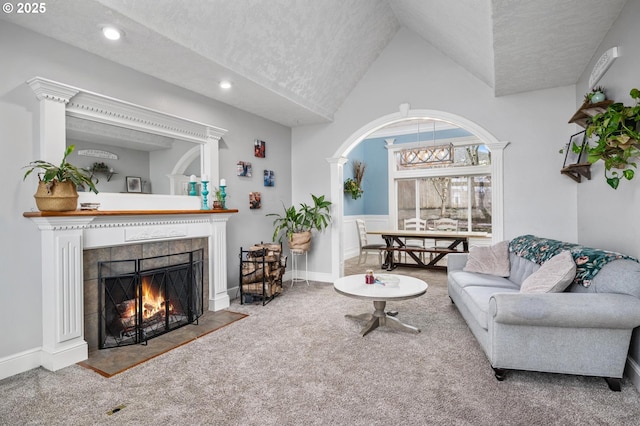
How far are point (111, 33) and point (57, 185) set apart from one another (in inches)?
48.3

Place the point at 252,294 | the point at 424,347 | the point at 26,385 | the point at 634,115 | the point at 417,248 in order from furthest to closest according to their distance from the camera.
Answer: the point at 417,248 < the point at 252,294 < the point at 424,347 < the point at 26,385 < the point at 634,115

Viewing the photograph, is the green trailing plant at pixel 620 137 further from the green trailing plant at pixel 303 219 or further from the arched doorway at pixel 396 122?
the green trailing plant at pixel 303 219

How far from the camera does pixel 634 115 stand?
2.03 meters

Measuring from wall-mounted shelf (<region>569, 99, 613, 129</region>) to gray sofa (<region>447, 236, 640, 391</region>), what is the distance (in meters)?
1.25

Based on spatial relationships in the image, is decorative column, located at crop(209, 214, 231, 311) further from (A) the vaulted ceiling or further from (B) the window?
(B) the window

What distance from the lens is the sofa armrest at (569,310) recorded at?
191 centimetres

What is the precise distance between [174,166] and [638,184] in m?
3.94

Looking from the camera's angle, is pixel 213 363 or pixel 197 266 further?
pixel 197 266

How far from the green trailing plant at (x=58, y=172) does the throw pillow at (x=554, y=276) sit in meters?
3.39

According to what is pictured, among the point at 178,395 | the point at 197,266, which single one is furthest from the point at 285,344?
the point at 197,266

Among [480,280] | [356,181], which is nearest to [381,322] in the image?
[480,280]

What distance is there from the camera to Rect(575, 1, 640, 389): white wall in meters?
2.19

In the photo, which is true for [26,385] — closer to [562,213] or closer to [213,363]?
[213,363]

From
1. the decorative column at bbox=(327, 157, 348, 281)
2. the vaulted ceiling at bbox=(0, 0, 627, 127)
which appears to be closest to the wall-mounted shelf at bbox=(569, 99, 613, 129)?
the vaulted ceiling at bbox=(0, 0, 627, 127)
